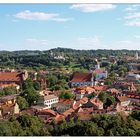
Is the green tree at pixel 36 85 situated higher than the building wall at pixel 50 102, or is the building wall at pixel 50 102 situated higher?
the green tree at pixel 36 85

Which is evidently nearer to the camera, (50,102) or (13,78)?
(50,102)

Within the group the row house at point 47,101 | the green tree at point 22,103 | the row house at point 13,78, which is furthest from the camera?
the row house at point 13,78

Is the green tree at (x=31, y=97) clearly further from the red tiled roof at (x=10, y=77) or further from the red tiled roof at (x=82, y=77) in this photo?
the red tiled roof at (x=82, y=77)

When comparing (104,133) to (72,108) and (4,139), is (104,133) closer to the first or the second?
(4,139)

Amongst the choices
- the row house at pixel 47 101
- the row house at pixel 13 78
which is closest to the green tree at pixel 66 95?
the row house at pixel 47 101

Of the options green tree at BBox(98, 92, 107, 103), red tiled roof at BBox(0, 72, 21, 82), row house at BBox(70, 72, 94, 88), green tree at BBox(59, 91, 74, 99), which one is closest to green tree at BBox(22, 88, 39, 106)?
green tree at BBox(59, 91, 74, 99)

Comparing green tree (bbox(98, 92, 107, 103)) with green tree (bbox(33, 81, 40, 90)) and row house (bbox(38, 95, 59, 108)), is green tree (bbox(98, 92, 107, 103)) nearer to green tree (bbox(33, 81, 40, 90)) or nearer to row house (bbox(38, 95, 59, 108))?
row house (bbox(38, 95, 59, 108))

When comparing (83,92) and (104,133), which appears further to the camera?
(83,92)

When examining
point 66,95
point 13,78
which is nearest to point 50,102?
point 66,95

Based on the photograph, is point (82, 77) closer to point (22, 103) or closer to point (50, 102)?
point (50, 102)

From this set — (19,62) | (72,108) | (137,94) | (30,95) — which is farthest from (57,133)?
(19,62)

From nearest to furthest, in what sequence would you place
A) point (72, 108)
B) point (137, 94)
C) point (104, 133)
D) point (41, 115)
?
point (104, 133) < point (41, 115) < point (72, 108) < point (137, 94)
